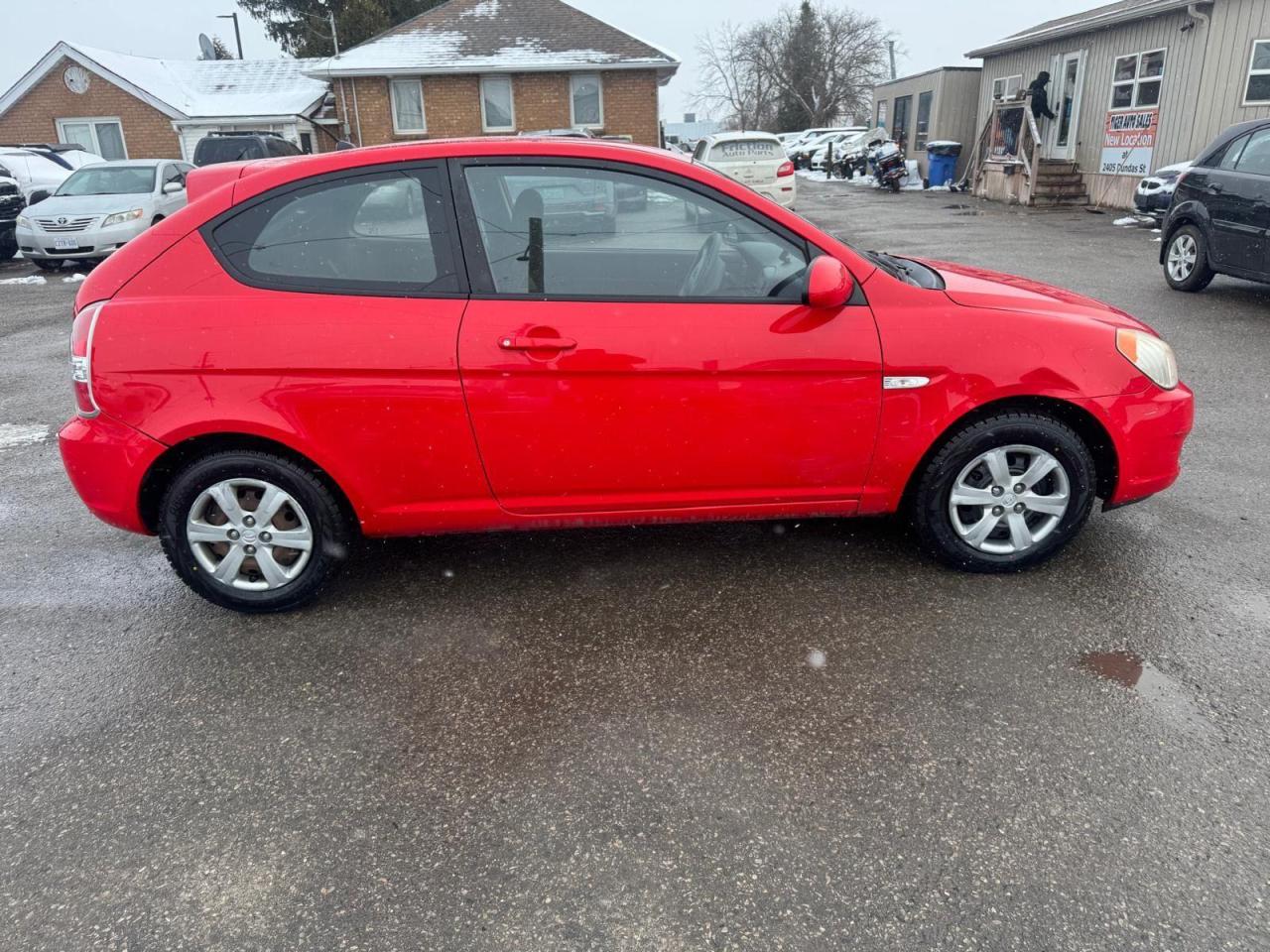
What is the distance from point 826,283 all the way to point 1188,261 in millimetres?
7900

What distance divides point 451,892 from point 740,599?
5.34 feet

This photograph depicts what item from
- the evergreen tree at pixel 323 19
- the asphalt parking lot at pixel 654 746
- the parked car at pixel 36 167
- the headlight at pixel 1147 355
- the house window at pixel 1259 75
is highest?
the evergreen tree at pixel 323 19

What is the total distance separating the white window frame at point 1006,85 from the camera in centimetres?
2116

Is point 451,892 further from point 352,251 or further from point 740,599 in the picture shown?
point 352,251

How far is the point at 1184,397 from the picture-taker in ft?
11.5

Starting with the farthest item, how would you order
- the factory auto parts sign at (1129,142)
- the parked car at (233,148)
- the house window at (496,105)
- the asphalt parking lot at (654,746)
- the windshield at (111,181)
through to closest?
the house window at (496,105) → the parked car at (233,148) → the factory auto parts sign at (1129,142) → the windshield at (111,181) → the asphalt parking lot at (654,746)

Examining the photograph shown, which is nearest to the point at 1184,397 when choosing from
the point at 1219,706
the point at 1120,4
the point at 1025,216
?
the point at 1219,706

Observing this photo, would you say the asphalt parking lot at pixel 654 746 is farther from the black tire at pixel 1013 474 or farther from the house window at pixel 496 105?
the house window at pixel 496 105

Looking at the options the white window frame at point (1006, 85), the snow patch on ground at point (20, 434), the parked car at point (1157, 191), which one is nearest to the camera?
the snow patch on ground at point (20, 434)

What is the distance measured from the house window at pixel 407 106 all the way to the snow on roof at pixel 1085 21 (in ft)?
49.0

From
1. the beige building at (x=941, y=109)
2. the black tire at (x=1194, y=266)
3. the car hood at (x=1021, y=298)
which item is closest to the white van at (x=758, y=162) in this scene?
the black tire at (x=1194, y=266)

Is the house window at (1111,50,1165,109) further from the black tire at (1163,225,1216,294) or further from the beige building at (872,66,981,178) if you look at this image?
the black tire at (1163,225,1216,294)

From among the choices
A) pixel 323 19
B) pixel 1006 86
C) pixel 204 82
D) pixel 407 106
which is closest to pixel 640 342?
pixel 1006 86

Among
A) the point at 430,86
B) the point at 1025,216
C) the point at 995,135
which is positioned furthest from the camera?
the point at 430,86
